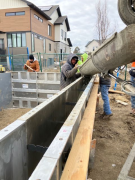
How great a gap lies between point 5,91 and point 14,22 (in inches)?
691

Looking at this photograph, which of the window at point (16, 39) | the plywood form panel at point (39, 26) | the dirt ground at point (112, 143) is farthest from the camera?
the window at point (16, 39)

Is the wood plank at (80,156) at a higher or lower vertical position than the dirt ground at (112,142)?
higher

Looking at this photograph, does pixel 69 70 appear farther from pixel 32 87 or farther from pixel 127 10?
pixel 32 87

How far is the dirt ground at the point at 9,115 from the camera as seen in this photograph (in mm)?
6039

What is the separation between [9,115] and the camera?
21.8ft

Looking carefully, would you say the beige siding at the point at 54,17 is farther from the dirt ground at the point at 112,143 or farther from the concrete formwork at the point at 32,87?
the dirt ground at the point at 112,143

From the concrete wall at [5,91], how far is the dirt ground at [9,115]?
0.30 meters

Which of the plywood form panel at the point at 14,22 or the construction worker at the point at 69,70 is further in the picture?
the plywood form panel at the point at 14,22

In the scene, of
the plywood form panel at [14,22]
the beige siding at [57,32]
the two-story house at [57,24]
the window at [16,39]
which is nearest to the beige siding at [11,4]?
the plywood form panel at [14,22]

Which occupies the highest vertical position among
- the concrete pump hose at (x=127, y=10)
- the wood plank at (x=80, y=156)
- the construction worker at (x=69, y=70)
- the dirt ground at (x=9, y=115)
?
the concrete pump hose at (x=127, y=10)

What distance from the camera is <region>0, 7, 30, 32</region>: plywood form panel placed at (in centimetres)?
2052

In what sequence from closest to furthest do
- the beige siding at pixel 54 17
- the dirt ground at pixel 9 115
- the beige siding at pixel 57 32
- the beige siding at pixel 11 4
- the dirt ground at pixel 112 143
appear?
the dirt ground at pixel 112 143, the dirt ground at pixel 9 115, the beige siding at pixel 11 4, the beige siding at pixel 54 17, the beige siding at pixel 57 32

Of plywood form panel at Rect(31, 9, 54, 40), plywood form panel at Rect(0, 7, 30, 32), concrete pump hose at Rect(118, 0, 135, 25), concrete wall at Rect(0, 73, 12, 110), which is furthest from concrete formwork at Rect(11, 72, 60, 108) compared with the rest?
plywood form panel at Rect(31, 9, 54, 40)

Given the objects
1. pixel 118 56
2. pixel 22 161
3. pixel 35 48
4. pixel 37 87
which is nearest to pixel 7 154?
pixel 22 161
